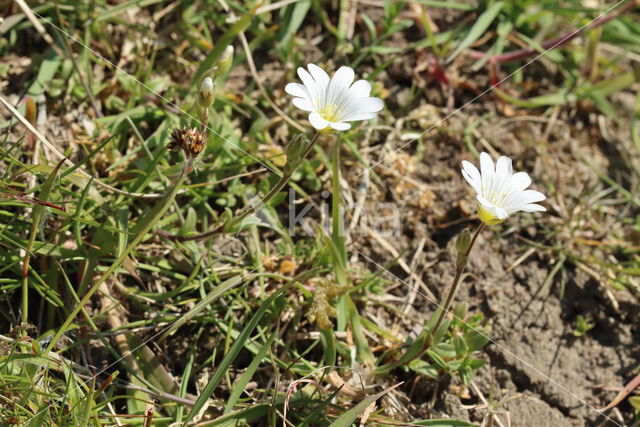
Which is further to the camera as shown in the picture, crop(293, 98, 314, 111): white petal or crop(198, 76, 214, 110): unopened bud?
crop(198, 76, 214, 110): unopened bud

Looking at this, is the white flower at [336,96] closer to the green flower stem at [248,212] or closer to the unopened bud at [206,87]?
the green flower stem at [248,212]

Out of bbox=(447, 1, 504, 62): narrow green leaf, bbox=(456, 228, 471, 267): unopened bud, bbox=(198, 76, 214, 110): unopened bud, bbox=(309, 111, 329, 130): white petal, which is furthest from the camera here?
bbox=(447, 1, 504, 62): narrow green leaf

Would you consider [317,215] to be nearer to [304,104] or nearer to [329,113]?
[329,113]

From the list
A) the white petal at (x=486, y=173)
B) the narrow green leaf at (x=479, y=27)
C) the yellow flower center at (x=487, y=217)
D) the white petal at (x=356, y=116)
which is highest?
the narrow green leaf at (x=479, y=27)

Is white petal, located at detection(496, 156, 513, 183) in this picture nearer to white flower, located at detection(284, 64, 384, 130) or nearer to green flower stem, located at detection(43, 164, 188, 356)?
white flower, located at detection(284, 64, 384, 130)

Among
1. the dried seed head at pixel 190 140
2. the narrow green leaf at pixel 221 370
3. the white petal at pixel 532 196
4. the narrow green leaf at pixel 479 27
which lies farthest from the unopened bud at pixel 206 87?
the narrow green leaf at pixel 479 27

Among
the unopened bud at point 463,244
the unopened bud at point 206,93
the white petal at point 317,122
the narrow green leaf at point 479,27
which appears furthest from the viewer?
the narrow green leaf at point 479,27

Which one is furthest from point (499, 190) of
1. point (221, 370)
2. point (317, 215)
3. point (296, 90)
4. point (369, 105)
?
point (221, 370)

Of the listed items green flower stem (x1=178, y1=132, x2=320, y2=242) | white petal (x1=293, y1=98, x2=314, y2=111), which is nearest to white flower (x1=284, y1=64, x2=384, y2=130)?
white petal (x1=293, y1=98, x2=314, y2=111)
